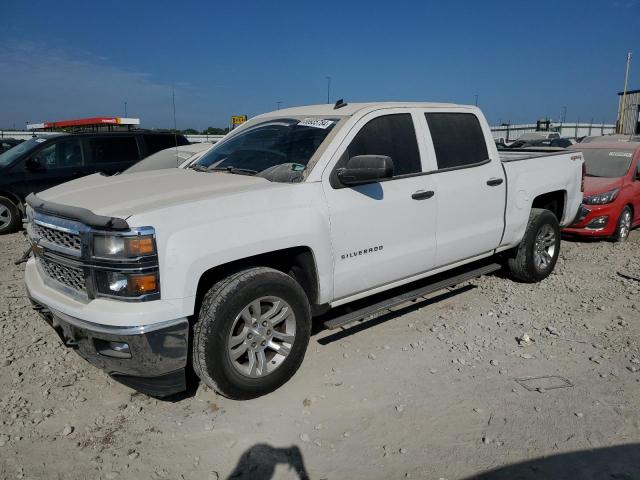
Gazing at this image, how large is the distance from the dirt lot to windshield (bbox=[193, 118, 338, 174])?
1.53 m

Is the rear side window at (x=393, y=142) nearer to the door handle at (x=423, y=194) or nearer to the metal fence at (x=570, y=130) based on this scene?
the door handle at (x=423, y=194)

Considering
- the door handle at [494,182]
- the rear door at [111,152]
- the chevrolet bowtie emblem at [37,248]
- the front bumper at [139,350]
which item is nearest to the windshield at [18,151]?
the rear door at [111,152]

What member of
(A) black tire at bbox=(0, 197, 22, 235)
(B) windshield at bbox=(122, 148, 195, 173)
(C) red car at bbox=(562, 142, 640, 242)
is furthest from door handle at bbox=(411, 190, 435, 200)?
(A) black tire at bbox=(0, 197, 22, 235)

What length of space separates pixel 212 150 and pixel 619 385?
3.73 meters

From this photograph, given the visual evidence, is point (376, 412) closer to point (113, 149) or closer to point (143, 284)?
point (143, 284)

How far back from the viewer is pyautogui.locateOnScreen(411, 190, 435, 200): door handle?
405 cm

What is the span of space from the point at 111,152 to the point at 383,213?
282 inches

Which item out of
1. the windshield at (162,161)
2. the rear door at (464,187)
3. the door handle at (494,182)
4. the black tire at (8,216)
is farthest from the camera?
the black tire at (8,216)

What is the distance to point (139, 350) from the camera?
281cm

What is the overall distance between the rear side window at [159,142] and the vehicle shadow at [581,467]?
28.1ft

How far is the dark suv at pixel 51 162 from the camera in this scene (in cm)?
884

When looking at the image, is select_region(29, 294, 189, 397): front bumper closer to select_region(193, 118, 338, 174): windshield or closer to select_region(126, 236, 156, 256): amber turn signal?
select_region(126, 236, 156, 256): amber turn signal

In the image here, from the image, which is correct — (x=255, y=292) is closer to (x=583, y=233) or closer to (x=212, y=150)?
(x=212, y=150)

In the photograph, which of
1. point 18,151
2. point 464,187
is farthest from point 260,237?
point 18,151
